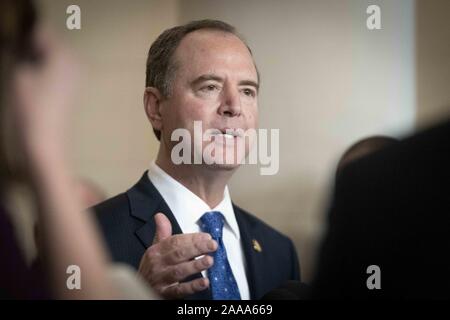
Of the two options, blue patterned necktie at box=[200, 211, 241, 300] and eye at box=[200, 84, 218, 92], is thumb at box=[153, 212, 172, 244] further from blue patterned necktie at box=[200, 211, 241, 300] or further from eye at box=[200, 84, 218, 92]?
eye at box=[200, 84, 218, 92]

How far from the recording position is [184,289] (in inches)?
55.2

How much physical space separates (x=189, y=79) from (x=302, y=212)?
15.6 inches

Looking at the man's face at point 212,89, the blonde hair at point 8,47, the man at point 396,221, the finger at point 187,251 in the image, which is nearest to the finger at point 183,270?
the finger at point 187,251

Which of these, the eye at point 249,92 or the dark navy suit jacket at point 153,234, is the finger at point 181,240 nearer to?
the dark navy suit jacket at point 153,234

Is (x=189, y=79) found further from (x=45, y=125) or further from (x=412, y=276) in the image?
(x=412, y=276)

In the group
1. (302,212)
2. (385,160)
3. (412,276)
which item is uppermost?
(385,160)

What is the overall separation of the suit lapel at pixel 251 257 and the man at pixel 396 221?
784mm

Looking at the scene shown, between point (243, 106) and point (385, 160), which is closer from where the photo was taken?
point (385, 160)

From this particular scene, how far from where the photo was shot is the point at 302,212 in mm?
1508

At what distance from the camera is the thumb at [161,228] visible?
4.64ft

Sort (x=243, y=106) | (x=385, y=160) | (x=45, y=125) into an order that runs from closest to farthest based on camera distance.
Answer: (x=385, y=160), (x=45, y=125), (x=243, y=106)

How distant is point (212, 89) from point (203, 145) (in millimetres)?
127

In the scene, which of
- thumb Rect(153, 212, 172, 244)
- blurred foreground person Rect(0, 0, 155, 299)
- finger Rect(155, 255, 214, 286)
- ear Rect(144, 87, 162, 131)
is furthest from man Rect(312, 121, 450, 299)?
ear Rect(144, 87, 162, 131)

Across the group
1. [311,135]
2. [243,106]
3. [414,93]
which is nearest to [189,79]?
[243,106]
